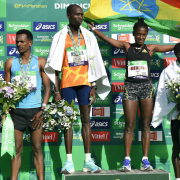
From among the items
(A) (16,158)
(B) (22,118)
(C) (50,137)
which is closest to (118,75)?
(C) (50,137)

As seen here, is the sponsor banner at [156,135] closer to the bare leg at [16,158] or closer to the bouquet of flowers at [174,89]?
the bouquet of flowers at [174,89]

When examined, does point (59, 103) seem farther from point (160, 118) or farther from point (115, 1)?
point (115, 1)

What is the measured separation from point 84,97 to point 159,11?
1.88 metres

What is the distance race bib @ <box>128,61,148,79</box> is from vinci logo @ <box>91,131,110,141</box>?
128 centimetres

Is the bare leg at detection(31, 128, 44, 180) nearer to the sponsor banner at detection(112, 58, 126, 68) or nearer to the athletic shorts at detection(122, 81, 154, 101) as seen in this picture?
the athletic shorts at detection(122, 81, 154, 101)

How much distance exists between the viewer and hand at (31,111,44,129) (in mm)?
4188

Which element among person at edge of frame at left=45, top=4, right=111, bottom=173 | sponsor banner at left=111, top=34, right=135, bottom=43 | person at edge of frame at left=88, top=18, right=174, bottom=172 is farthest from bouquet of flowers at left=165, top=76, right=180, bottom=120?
sponsor banner at left=111, top=34, right=135, bottom=43

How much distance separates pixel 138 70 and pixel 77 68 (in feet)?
2.87

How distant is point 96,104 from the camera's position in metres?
5.33

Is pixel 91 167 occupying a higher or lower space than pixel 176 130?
lower

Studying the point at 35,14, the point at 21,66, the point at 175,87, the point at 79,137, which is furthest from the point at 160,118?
the point at 35,14

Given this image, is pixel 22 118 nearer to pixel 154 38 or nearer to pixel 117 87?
pixel 117 87

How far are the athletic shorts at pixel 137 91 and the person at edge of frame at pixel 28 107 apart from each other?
113 centimetres

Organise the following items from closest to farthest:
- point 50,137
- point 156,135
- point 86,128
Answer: point 86,128
point 50,137
point 156,135
